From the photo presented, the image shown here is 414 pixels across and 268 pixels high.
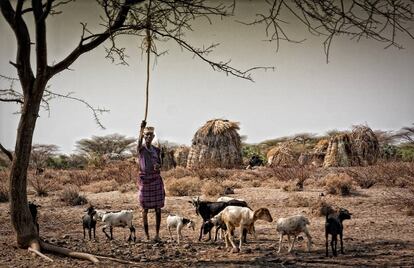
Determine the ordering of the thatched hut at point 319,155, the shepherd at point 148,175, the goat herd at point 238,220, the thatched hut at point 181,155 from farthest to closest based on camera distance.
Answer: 1. the thatched hut at point 181,155
2. the thatched hut at point 319,155
3. the shepherd at point 148,175
4. the goat herd at point 238,220

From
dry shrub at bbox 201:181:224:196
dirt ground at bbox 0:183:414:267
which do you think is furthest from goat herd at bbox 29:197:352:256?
dry shrub at bbox 201:181:224:196

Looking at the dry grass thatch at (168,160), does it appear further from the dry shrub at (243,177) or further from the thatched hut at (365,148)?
the thatched hut at (365,148)

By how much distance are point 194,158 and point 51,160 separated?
14.7 metres

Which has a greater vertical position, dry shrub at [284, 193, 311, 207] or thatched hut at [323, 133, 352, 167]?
thatched hut at [323, 133, 352, 167]

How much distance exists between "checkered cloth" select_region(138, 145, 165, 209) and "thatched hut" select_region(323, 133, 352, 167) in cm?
1517

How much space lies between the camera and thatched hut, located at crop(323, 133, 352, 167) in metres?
21.0

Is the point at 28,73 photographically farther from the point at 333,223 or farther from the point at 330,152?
the point at 330,152

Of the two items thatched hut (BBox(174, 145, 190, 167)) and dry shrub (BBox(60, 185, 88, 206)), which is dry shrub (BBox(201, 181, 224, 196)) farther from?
thatched hut (BBox(174, 145, 190, 167))

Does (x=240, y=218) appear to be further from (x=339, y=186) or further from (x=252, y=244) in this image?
(x=339, y=186)

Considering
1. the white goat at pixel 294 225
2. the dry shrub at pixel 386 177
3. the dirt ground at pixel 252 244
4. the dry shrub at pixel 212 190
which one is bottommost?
the dirt ground at pixel 252 244

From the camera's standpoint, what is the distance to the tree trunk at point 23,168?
579 cm

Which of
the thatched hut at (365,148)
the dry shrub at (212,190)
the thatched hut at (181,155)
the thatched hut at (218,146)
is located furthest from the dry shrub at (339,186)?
the thatched hut at (181,155)

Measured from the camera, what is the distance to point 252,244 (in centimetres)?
674

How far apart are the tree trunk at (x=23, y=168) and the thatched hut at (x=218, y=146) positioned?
1639cm
